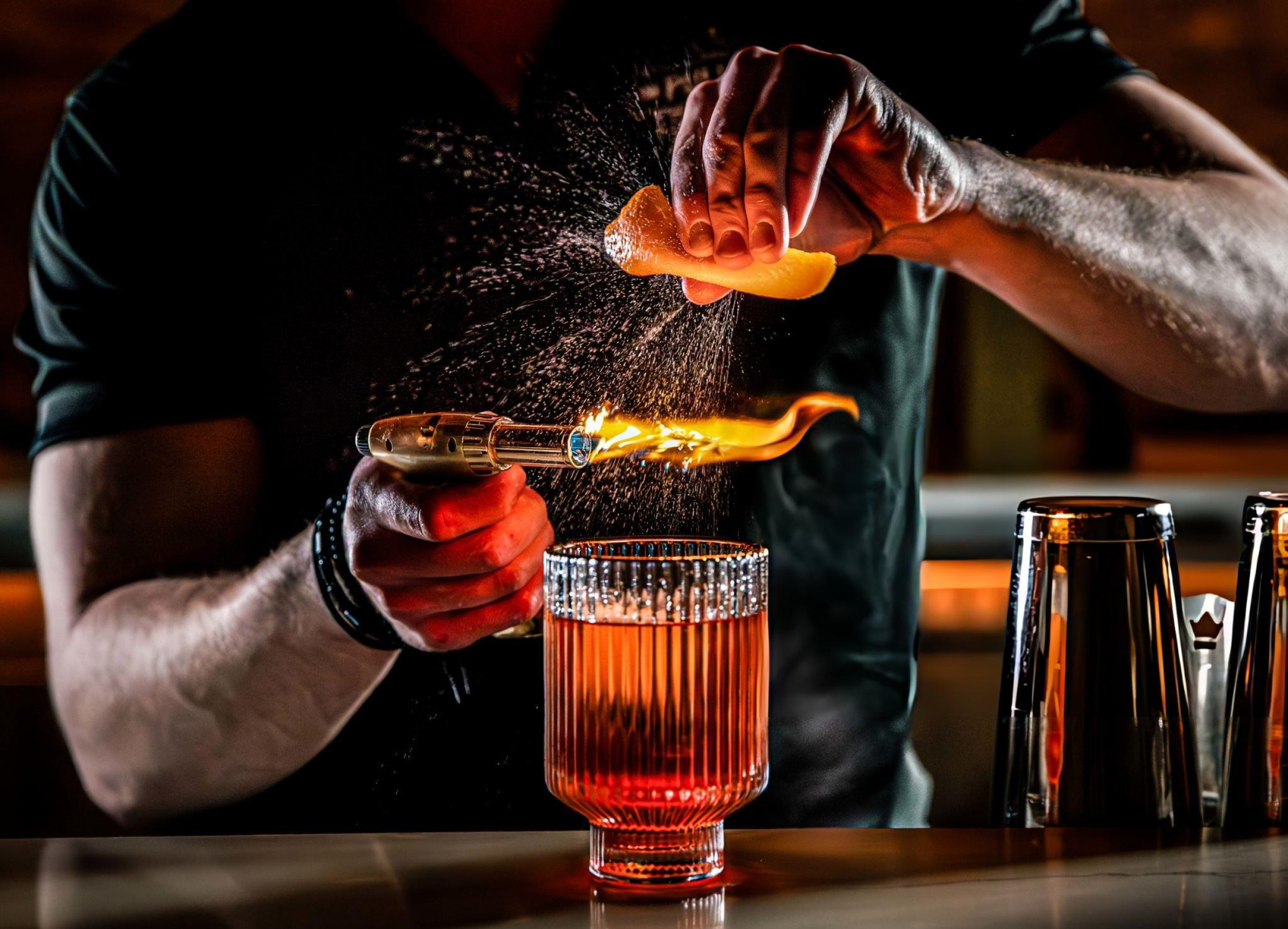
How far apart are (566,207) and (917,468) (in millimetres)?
528

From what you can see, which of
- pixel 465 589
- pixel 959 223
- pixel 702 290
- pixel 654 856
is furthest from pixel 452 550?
pixel 959 223

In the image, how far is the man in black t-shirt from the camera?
4.48 ft

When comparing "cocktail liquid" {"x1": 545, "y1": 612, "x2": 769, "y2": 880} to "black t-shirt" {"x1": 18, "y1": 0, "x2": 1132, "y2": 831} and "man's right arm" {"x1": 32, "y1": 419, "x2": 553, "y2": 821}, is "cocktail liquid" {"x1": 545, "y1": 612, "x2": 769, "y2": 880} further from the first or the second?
"black t-shirt" {"x1": 18, "y1": 0, "x2": 1132, "y2": 831}

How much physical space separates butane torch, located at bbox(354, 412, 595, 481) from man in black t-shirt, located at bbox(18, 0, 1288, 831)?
1.68 feet

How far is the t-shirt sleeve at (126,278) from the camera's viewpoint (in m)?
1.35

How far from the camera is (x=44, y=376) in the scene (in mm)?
1363

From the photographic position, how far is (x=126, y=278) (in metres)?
1.38

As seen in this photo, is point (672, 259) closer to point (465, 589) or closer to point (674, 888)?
point (465, 589)

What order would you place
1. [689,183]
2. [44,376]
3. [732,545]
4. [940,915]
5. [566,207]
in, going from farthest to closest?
[566,207] → [44,376] → [689,183] → [732,545] → [940,915]

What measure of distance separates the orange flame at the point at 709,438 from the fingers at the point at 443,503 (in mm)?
73

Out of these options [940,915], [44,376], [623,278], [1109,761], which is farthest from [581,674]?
[44,376]

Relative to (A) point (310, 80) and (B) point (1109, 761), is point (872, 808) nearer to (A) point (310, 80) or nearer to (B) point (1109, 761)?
(B) point (1109, 761)

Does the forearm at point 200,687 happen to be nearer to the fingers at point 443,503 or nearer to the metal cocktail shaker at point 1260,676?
the fingers at point 443,503

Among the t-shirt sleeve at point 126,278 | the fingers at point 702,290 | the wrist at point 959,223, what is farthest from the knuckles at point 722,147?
the t-shirt sleeve at point 126,278
